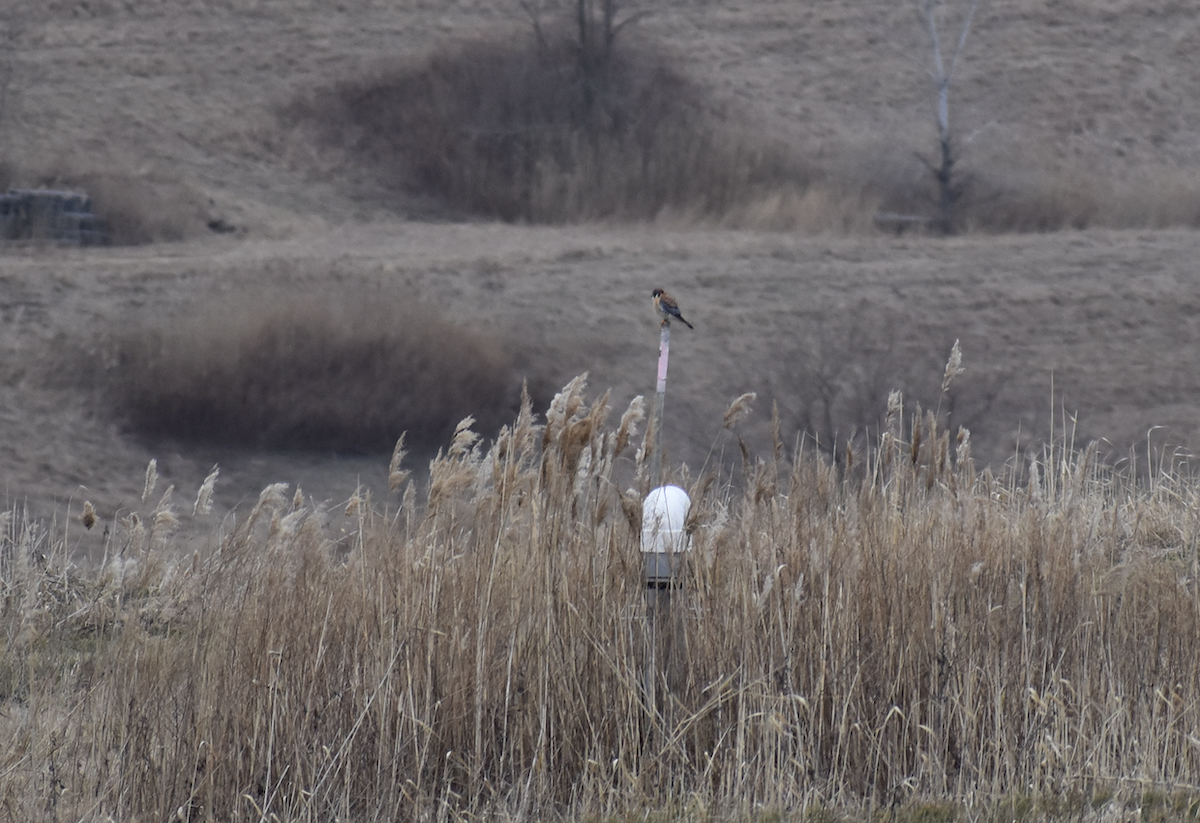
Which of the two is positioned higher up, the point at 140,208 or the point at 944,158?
the point at 944,158

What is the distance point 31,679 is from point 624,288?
1346cm

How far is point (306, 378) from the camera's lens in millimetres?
13844

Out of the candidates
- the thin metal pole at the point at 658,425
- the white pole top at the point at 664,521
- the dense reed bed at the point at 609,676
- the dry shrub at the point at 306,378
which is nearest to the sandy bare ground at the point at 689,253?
the dry shrub at the point at 306,378

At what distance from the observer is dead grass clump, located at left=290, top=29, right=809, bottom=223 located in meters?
22.7

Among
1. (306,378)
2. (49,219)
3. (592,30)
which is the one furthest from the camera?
(592,30)

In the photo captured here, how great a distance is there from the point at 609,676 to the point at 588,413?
34.5 inches

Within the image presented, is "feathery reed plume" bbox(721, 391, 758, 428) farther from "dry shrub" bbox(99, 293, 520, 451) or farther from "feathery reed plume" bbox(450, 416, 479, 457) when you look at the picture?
"dry shrub" bbox(99, 293, 520, 451)

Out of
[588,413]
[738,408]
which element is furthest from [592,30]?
[738,408]

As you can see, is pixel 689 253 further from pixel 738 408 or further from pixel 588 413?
pixel 738 408

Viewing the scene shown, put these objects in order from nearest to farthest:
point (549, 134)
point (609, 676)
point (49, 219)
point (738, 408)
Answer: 1. point (609, 676)
2. point (738, 408)
3. point (49, 219)
4. point (549, 134)

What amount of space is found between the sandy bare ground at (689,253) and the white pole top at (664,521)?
282 inches

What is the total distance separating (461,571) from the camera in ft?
12.1

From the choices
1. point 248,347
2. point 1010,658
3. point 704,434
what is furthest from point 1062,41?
point 1010,658

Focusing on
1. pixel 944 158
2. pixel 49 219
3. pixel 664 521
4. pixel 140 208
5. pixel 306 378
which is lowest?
pixel 306 378
